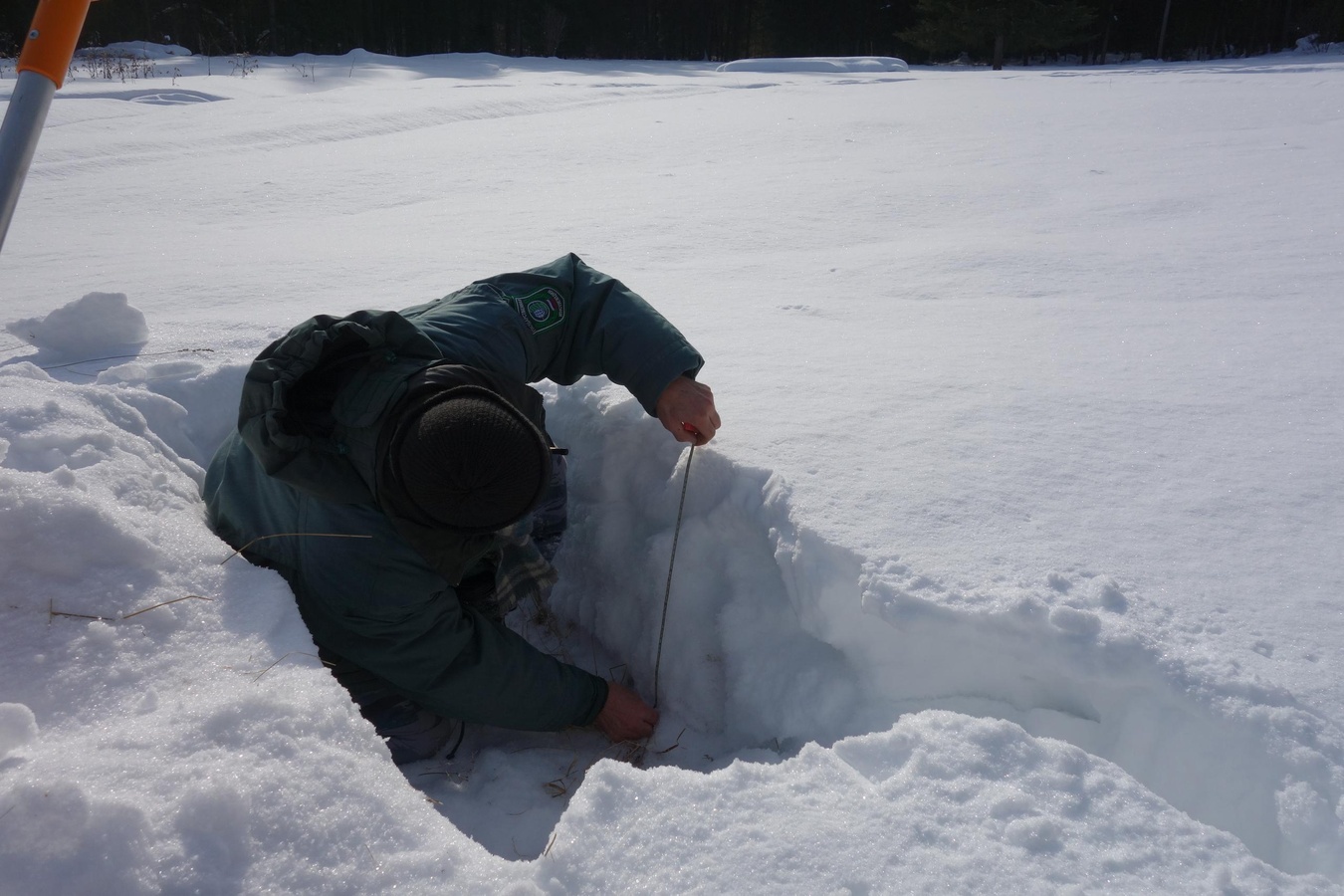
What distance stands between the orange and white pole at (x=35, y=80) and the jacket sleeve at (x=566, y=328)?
71 centimetres

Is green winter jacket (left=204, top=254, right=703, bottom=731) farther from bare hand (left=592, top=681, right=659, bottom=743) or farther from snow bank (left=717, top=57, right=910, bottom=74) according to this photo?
snow bank (left=717, top=57, right=910, bottom=74)

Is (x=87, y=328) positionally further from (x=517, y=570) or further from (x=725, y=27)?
(x=725, y=27)

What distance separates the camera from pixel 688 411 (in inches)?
78.2

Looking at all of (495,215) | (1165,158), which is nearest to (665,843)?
(495,215)

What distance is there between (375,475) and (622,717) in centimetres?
81

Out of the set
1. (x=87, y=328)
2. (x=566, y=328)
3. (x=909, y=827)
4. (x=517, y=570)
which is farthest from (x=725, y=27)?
(x=909, y=827)

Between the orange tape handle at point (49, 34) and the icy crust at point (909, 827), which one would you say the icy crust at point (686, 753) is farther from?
the orange tape handle at point (49, 34)

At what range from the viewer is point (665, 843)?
1151 millimetres

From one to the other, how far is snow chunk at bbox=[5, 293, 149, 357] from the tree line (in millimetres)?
19481

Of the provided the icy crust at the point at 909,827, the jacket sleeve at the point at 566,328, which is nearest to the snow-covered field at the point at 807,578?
the icy crust at the point at 909,827

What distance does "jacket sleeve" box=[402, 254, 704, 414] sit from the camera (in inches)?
75.2

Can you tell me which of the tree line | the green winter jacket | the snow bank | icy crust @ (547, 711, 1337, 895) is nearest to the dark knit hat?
the green winter jacket

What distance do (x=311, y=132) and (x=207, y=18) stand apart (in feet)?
58.8

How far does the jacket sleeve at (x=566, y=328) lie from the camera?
191 cm
